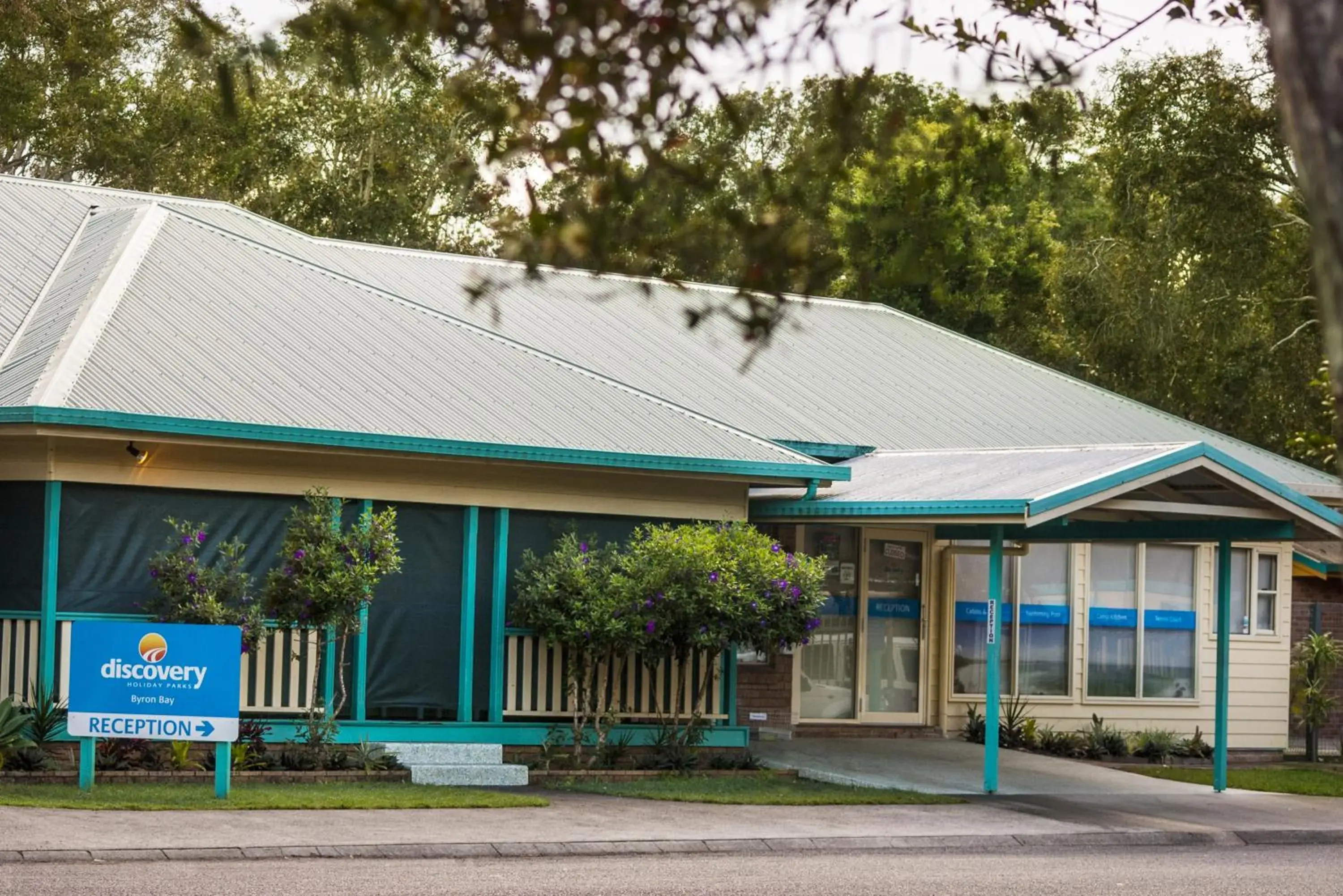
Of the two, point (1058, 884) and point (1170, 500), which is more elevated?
point (1170, 500)

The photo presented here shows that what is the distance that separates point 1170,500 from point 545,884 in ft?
30.7

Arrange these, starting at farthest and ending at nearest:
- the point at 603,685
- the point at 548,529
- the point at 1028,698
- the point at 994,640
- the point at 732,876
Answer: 1. the point at 1028,698
2. the point at 548,529
3. the point at 603,685
4. the point at 994,640
5. the point at 732,876

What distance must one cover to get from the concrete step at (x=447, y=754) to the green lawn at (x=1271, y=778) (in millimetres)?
7575

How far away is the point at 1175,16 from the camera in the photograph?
6145 mm

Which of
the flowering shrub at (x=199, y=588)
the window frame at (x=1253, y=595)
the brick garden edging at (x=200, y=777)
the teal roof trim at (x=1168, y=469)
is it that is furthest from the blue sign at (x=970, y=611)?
the flowering shrub at (x=199, y=588)

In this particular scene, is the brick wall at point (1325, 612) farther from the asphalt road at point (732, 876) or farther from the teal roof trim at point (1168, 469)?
the asphalt road at point (732, 876)

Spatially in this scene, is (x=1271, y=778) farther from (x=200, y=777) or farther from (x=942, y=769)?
(x=200, y=777)

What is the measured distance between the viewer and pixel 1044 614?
75.2ft

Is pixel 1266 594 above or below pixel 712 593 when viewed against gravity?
above

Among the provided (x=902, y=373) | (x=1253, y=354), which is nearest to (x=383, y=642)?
(x=902, y=373)

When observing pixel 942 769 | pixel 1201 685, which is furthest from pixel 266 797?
pixel 1201 685

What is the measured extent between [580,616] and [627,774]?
4.84ft

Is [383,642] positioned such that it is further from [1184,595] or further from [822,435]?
[1184,595]

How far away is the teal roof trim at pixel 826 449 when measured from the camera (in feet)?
67.9
